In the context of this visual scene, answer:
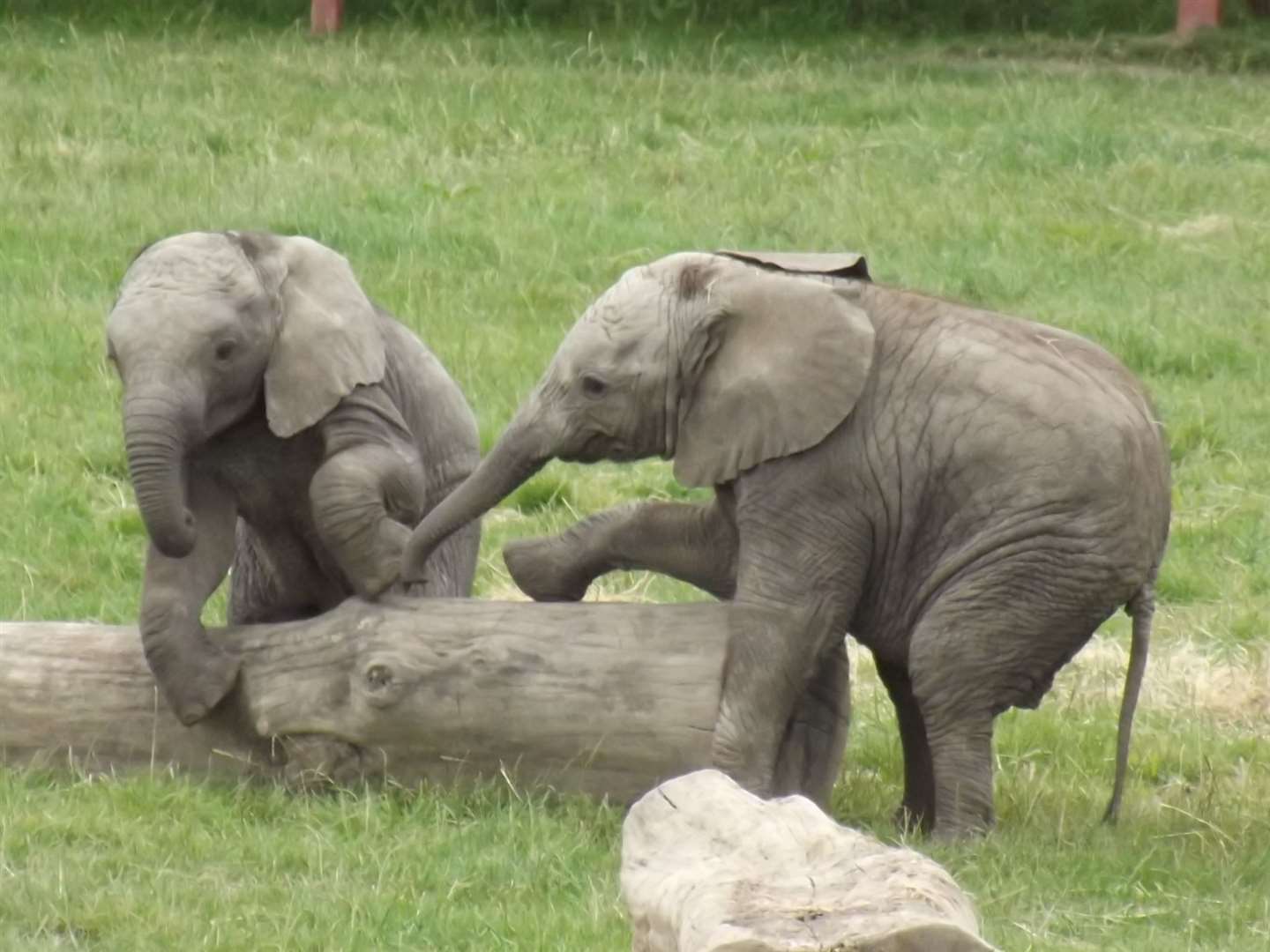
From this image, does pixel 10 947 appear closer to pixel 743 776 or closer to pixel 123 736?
pixel 123 736

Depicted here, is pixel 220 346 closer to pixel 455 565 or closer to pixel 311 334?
pixel 311 334

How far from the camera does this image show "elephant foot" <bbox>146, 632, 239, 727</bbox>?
6.39 metres

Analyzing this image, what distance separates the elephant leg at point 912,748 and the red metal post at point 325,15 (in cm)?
1157

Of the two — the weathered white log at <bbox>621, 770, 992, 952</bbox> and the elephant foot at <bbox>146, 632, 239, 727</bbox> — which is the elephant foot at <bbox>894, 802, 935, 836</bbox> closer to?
the elephant foot at <bbox>146, 632, 239, 727</bbox>

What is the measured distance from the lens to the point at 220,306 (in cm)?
632

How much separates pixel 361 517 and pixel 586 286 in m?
5.51

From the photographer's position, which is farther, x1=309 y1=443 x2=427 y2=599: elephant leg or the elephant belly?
the elephant belly

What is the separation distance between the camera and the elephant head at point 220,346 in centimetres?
607

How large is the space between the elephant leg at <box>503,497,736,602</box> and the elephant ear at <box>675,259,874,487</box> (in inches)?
10.4

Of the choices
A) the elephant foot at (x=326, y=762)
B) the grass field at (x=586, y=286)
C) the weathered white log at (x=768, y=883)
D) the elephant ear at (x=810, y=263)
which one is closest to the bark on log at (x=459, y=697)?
the elephant foot at (x=326, y=762)

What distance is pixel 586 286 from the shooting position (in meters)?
11.8

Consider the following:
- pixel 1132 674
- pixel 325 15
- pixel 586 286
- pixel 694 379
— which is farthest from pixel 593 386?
pixel 325 15

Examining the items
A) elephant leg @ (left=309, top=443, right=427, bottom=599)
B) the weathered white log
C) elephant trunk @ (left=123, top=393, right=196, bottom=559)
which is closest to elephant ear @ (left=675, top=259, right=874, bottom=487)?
elephant leg @ (left=309, top=443, right=427, bottom=599)

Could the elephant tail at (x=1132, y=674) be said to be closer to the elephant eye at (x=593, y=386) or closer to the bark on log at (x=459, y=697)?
the bark on log at (x=459, y=697)
